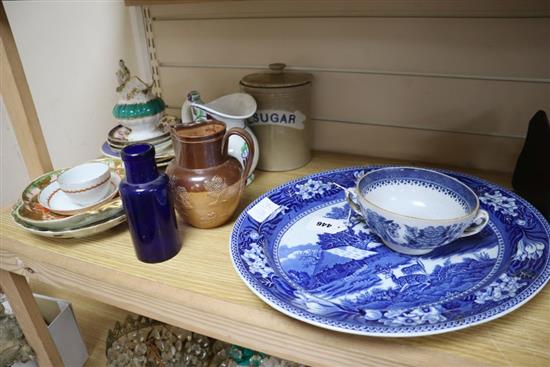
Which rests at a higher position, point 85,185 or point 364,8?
point 364,8

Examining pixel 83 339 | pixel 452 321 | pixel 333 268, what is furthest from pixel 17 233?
pixel 452 321

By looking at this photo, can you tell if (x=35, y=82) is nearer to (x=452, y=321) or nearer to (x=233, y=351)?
(x=233, y=351)

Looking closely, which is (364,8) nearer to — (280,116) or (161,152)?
(280,116)

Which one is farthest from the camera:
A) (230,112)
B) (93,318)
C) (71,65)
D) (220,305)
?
(71,65)

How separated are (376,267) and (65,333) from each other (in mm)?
591

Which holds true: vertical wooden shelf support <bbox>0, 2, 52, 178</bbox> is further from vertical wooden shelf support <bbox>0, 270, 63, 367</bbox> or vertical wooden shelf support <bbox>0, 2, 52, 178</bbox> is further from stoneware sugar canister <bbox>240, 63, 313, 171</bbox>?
stoneware sugar canister <bbox>240, 63, 313, 171</bbox>

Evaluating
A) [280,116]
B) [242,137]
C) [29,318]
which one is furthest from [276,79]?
[29,318]

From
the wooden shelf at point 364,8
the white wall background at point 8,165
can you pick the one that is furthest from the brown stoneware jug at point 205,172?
the white wall background at point 8,165

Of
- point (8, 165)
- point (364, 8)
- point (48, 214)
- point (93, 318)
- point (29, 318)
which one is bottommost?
point (93, 318)

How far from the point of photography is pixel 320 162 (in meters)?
0.75

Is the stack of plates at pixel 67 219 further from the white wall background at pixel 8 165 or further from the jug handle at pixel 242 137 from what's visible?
the white wall background at pixel 8 165

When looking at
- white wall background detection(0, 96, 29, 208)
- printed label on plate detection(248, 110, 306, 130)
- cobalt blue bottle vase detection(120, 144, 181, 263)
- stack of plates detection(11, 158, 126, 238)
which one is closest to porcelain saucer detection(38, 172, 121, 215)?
stack of plates detection(11, 158, 126, 238)

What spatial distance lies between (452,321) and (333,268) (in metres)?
0.14

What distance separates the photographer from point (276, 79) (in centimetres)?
66
